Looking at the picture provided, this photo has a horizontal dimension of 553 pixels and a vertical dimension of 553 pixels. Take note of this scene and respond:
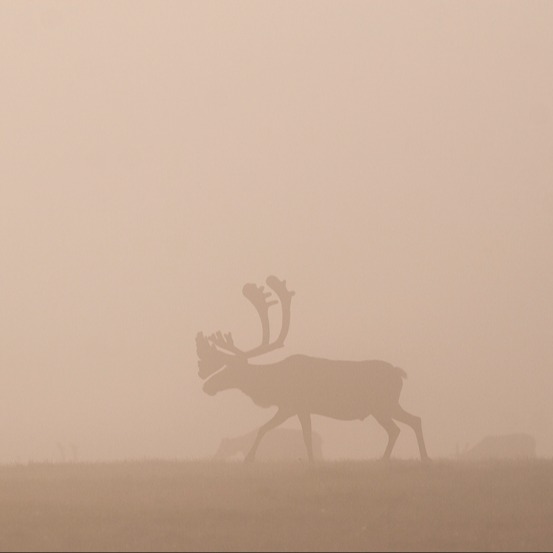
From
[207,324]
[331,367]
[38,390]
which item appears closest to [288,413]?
[331,367]

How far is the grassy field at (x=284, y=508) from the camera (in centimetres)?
1728

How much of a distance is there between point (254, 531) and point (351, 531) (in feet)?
4.41

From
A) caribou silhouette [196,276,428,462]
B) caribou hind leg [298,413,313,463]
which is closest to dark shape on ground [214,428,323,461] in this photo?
caribou silhouette [196,276,428,462]

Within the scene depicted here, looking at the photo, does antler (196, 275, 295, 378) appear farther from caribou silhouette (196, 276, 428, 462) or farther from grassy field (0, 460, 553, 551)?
grassy field (0, 460, 553, 551)

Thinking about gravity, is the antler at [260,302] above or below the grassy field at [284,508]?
above

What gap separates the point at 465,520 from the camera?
18641 millimetres

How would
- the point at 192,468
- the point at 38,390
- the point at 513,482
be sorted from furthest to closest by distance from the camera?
1. the point at 38,390
2. the point at 192,468
3. the point at 513,482

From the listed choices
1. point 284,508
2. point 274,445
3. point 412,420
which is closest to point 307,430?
point 412,420

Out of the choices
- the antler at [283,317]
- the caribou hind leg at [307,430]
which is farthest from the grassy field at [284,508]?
the antler at [283,317]

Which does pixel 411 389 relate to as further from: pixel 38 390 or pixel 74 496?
pixel 74 496

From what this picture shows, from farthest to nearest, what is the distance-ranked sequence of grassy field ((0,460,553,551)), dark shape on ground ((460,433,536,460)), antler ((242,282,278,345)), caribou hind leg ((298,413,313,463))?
dark shape on ground ((460,433,536,460)), antler ((242,282,278,345)), caribou hind leg ((298,413,313,463)), grassy field ((0,460,553,551))

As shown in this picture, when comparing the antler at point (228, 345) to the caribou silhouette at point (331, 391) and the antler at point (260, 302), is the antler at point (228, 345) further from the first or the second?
the caribou silhouette at point (331, 391)

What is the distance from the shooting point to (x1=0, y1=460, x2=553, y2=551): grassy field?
56.7ft

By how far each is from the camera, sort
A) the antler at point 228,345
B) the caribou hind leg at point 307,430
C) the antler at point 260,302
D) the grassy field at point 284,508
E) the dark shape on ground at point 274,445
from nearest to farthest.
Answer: the grassy field at point 284,508
the caribou hind leg at point 307,430
the antler at point 228,345
the antler at point 260,302
the dark shape on ground at point 274,445
